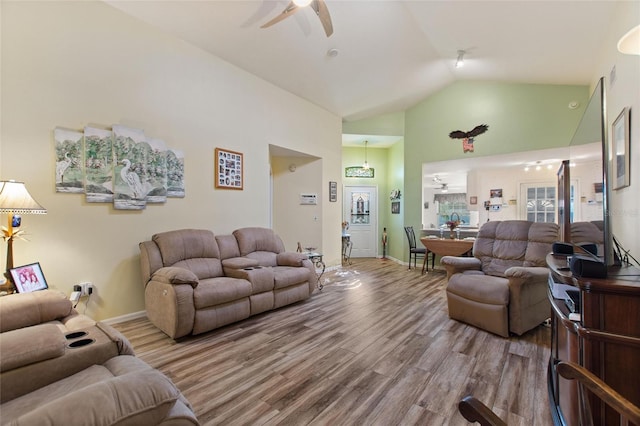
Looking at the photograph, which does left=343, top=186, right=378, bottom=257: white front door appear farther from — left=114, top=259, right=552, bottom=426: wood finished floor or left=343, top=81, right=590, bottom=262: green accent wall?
left=114, top=259, right=552, bottom=426: wood finished floor

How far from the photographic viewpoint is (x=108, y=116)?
2904 mm

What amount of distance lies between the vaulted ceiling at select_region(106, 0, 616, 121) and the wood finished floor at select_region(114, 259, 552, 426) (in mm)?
3356

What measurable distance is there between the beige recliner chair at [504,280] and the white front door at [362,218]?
4.09m

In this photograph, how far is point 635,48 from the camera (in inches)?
54.8

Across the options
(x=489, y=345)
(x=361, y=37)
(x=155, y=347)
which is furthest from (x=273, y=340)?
(x=361, y=37)

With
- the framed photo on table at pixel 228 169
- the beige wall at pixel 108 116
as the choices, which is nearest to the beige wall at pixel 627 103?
the framed photo on table at pixel 228 169

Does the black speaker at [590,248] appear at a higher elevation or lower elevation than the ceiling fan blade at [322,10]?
lower

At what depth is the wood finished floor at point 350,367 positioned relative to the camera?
1.66 m

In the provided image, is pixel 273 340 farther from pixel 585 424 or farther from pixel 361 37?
pixel 361 37

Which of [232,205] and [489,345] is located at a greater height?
[232,205]

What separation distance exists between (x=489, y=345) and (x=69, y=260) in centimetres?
405

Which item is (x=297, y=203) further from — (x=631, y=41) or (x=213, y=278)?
(x=631, y=41)

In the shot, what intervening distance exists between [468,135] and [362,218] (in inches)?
130

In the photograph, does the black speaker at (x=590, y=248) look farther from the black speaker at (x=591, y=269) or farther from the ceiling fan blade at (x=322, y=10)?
the ceiling fan blade at (x=322, y=10)
